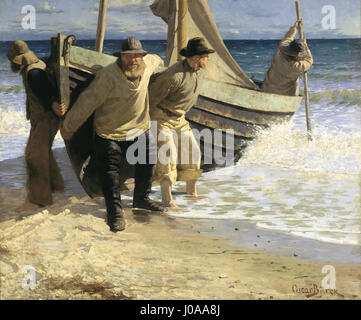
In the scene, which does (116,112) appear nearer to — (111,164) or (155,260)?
(111,164)

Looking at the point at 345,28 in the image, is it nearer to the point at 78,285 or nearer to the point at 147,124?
the point at 147,124

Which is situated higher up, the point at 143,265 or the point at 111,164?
the point at 111,164

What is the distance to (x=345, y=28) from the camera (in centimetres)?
659

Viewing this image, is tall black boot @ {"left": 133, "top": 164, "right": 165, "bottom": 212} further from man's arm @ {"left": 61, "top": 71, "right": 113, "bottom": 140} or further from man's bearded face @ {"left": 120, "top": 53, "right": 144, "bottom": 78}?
man's bearded face @ {"left": 120, "top": 53, "right": 144, "bottom": 78}

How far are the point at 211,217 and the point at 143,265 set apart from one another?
1319 mm

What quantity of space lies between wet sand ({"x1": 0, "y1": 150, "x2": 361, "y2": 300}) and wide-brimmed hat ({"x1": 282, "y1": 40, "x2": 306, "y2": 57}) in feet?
9.82

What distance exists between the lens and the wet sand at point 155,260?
4555mm

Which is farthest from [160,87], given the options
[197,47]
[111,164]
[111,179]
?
[111,179]

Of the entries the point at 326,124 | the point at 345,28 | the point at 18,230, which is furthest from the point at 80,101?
the point at 326,124

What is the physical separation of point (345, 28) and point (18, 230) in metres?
3.97

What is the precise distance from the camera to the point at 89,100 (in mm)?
5371

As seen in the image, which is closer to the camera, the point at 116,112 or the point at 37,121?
the point at 116,112

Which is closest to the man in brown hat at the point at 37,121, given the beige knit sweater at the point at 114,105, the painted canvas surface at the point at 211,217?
the painted canvas surface at the point at 211,217
